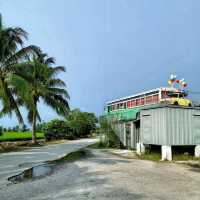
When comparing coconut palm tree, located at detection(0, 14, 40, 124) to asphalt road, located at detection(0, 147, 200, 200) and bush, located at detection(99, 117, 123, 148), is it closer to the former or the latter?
bush, located at detection(99, 117, 123, 148)

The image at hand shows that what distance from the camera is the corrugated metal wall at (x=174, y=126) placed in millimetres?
11578

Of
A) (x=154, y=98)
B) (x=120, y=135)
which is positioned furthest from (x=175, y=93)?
(x=120, y=135)

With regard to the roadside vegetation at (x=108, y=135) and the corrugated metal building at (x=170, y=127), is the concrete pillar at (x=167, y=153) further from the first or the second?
the roadside vegetation at (x=108, y=135)

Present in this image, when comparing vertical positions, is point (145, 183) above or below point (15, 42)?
below

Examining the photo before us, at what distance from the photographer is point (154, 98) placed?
1745 cm

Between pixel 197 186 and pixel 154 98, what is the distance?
11279 mm

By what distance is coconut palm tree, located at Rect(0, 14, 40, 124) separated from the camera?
18.9 meters

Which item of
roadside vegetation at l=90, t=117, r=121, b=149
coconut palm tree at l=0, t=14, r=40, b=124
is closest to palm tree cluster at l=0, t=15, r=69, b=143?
coconut palm tree at l=0, t=14, r=40, b=124

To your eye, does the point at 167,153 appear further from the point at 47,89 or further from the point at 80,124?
the point at 80,124

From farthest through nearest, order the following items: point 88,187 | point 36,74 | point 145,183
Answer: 1. point 36,74
2. point 145,183
3. point 88,187

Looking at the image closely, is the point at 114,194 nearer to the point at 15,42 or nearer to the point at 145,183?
the point at 145,183

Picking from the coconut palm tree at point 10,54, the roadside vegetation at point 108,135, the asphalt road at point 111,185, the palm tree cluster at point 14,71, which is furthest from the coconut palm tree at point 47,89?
the asphalt road at point 111,185

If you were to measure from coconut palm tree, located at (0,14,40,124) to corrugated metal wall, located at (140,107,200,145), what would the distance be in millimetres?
10536

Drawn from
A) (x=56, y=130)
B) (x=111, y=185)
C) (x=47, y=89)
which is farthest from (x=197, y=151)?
(x=56, y=130)
